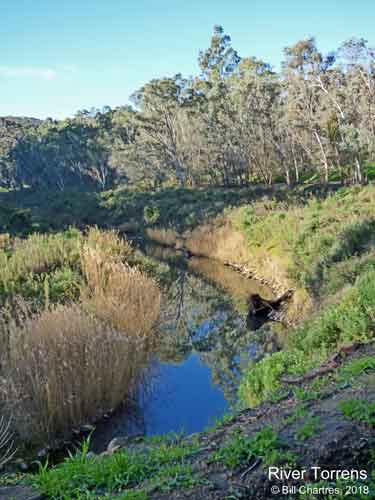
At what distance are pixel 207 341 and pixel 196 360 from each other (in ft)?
3.59

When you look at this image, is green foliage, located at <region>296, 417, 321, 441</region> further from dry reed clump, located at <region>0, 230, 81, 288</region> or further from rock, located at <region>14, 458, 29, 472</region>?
dry reed clump, located at <region>0, 230, 81, 288</region>

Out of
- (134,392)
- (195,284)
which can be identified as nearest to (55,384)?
(134,392)

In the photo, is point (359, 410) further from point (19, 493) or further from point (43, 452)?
point (43, 452)

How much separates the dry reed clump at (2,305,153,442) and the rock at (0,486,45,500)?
2042 mm

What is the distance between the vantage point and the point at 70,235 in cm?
1702

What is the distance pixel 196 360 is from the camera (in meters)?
9.94

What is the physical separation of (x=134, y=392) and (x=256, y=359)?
2.59m

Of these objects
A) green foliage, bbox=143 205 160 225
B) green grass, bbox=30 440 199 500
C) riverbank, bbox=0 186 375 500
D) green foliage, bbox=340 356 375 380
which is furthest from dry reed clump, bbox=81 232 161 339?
green foliage, bbox=143 205 160 225

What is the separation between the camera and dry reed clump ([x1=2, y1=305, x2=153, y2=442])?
6004mm

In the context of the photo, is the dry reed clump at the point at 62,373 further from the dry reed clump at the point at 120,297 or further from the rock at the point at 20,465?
the dry reed clump at the point at 120,297

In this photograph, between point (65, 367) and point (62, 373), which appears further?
point (65, 367)

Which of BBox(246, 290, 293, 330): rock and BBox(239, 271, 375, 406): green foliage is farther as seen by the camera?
BBox(246, 290, 293, 330): rock

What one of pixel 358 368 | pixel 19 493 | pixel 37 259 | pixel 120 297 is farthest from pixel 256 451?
pixel 37 259

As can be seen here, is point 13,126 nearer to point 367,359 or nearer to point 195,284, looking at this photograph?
point 195,284
